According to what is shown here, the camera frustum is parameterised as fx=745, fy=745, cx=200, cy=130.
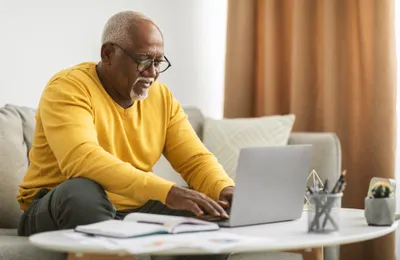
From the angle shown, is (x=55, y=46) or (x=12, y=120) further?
(x=55, y=46)

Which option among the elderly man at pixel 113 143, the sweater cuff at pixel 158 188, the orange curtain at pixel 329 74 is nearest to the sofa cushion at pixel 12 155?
the elderly man at pixel 113 143

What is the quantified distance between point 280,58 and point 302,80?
0.20 m

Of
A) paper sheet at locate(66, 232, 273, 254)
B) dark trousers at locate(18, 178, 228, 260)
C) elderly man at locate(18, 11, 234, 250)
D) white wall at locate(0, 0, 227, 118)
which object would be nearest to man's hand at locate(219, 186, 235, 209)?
elderly man at locate(18, 11, 234, 250)

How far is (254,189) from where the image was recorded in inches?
69.7

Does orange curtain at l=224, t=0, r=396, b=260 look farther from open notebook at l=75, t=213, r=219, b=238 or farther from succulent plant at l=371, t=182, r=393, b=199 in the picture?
open notebook at l=75, t=213, r=219, b=238

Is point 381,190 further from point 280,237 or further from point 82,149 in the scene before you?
point 82,149

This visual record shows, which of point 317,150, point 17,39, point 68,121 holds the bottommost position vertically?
point 317,150

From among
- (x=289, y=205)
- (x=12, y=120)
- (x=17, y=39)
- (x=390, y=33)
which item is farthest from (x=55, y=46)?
(x=289, y=205)

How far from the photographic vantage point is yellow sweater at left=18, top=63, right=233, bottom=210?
6.41ft

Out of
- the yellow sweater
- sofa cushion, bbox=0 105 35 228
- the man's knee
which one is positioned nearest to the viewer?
the man's knee

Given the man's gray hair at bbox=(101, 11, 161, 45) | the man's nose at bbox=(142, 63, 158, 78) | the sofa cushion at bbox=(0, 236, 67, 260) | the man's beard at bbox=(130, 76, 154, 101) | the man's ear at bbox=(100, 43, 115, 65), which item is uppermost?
the man's gray hair at bbox=(101, 11, 161, 45)

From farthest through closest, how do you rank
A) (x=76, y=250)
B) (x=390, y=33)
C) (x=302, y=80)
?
(x=302, y=80)
(x=390, y=33)
(x=76, y=250)

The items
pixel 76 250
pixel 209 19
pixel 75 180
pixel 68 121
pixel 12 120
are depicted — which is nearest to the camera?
pixel 76 250

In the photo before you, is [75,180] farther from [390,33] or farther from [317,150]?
[390,33]
